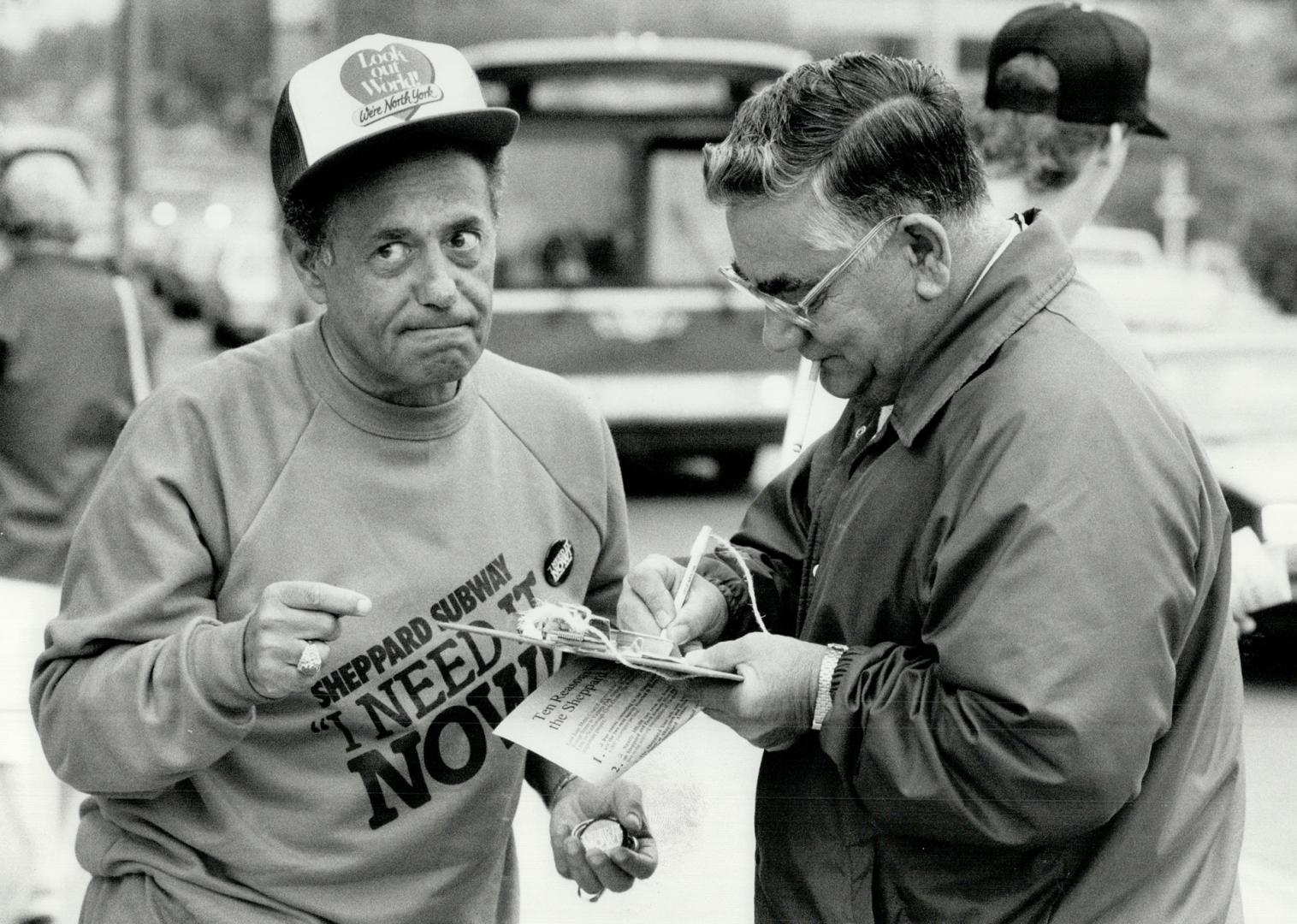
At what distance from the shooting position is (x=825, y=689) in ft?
6.45

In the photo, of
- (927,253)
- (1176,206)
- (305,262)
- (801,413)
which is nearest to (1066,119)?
(801,413)

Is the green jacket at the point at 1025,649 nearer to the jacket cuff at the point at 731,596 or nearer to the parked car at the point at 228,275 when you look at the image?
the jacket cuff at the point at 731,596

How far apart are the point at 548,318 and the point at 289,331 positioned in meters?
8.99

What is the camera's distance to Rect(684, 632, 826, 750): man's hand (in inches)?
78.1

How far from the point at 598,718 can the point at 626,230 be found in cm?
952

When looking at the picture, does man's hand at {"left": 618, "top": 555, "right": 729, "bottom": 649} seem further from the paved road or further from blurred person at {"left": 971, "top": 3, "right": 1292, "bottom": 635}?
blurred person at {"left": 971, "top": 3, "right": 1292, "bottom": 635}

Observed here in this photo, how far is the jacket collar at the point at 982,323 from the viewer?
6.43 feet

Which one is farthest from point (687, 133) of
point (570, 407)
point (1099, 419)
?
point (1099, 419)

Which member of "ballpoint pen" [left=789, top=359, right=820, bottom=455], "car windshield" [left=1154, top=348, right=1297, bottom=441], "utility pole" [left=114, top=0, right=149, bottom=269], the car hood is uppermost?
"ballpoint pen" [left=789, top=359, right=820, bottom=455]

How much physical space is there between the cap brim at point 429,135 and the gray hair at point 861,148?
0.42 meters

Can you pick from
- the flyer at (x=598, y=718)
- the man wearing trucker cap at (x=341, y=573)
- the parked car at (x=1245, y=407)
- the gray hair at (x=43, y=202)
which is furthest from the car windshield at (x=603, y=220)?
the flyer at (x=598, y=718)

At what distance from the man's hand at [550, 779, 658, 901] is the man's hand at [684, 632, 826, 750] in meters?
0.44

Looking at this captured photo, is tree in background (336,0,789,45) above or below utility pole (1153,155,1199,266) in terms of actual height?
above

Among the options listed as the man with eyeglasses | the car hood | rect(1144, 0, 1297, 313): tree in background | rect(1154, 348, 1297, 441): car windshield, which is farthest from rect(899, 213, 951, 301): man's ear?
rect(1144, 0, 1297, 313): tree in background
